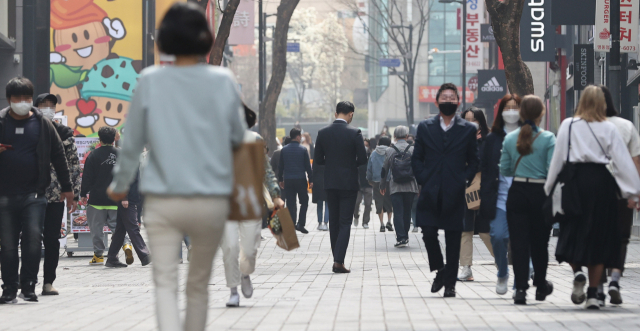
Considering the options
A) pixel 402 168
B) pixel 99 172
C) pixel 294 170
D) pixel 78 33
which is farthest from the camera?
pixel 78 33

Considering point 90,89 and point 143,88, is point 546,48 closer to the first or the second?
point 90,89

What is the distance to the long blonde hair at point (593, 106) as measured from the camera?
7637mm

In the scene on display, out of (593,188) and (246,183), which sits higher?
(246,183)

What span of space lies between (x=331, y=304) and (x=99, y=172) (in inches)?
231

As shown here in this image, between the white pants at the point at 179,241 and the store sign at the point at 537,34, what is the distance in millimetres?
24508

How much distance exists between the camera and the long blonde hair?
301 inches

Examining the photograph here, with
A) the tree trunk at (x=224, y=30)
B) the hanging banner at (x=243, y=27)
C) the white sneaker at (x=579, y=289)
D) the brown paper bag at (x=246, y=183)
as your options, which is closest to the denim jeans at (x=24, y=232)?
the brown paper bag at (x=246, y=183)

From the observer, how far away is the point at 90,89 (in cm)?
2309

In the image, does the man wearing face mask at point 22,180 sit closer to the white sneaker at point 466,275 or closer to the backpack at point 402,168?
the white sneaker at point 466,275

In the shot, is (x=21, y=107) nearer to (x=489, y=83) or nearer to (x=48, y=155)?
(x=48, y=155)

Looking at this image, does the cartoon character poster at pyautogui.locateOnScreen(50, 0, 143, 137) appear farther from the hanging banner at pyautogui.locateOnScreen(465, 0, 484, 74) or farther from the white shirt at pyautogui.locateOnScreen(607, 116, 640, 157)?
the hanging banner at pyautogui.locateOnScreen(465, 0, 484, 74)

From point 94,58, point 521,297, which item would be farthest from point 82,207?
point 94,58

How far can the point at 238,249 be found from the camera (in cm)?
794

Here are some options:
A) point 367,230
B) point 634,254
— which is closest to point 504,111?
point 634,254
